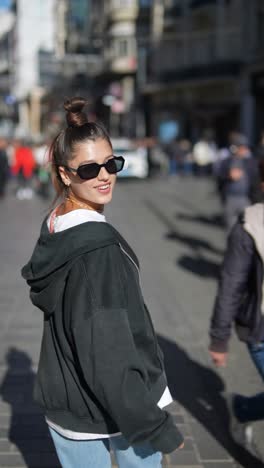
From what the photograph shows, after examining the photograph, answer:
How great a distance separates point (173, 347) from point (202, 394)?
97 cm

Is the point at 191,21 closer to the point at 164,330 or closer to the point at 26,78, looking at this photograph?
the point at 164,330

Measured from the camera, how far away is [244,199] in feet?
30.2

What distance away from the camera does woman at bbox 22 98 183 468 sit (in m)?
2.05

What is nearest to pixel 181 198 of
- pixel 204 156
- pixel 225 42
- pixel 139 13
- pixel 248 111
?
pixel 204 156

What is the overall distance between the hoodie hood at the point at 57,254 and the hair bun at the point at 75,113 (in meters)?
0.36

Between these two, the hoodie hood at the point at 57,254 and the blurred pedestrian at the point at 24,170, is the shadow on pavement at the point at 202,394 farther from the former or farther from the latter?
the blurred pedestrian at the point at 24,170

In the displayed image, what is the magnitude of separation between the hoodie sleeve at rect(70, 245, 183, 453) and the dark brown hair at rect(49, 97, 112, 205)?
379 mm

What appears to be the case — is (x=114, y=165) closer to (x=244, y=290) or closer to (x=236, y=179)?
(x=244, y=290)

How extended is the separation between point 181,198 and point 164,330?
45.2 ft

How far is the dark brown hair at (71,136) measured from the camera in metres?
2.23

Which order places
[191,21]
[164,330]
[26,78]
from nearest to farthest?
[164,330]
[191,21]
[26,78]

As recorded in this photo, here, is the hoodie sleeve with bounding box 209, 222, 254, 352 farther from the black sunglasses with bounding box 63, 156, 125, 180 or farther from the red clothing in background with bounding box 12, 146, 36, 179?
the red clothing in background with bounding box 12, 146, 36, 179

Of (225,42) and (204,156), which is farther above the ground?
(225,42)

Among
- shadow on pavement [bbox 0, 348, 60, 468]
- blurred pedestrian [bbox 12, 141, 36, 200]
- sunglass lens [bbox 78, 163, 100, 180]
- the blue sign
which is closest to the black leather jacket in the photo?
shadow on pavement [bbox 0, 348, 60, 468]
